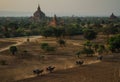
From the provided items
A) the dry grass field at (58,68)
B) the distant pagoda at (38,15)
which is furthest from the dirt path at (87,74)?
the distant pagoda at (38,15)

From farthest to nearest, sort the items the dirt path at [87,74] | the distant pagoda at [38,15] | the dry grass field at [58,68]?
the distant pagoda at [38,15] → the dry grass field at [58,68] → the dirt path at [87,74]

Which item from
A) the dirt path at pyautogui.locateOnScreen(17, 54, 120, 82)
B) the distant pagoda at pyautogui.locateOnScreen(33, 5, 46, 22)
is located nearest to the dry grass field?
the dirt path at pyautogui.locateOnScreen(17, 54, 120, 82)

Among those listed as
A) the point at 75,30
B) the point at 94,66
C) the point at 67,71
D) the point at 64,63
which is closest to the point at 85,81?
the point at 67,71

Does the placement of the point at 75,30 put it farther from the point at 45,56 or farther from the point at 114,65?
the point at 114,65

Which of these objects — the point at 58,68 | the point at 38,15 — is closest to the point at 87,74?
the point at 58,68

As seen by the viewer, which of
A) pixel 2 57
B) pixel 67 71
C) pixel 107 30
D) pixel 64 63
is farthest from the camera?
pixel 107 30

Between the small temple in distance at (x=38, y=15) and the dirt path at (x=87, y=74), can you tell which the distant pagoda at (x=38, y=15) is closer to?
the small temple in distance at (x=38, y=15)

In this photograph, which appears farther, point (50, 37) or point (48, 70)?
point (50, 37)

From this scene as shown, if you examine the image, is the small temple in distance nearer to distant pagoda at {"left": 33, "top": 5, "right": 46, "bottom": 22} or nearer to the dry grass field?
distant pagoda at {"left": 33, "top": 5, "right": 46, "bottom": 22}

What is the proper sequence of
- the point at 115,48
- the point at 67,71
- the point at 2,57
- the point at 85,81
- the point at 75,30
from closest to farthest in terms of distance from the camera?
the point at 85,81
the point at 67,71
the point at 2,57
the point at 115,48
the point at 75,30

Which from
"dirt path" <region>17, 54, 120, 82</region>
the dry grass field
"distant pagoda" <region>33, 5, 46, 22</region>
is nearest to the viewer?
"dirt path" <region>17, 54, 120, 82</region>

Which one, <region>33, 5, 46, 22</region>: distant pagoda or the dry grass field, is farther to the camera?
<region>33, 5, 46, 22</region>: distant pagoda
